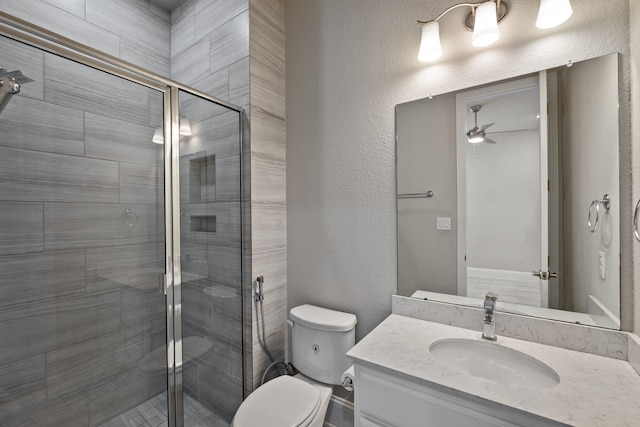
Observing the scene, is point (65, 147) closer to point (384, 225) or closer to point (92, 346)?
point (92, 346)

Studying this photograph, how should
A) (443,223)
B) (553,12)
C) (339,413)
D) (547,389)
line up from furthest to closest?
1. (339,413)
2. (443,223)
3. (553,12)
4. (547,389)

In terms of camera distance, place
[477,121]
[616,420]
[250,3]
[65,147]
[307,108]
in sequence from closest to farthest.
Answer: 1. [616,420]
2. [65,147]
3. [477,121]
4. [250,3]
5. [307,108]

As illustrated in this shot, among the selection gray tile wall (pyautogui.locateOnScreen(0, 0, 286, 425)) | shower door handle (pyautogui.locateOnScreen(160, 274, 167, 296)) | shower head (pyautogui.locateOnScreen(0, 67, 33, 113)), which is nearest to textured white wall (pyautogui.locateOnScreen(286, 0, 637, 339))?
gray tile wall (pyautogui.locateOnScreen(0, 0, 286, 425))

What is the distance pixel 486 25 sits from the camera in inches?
46.3

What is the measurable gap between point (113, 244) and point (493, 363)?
168cm

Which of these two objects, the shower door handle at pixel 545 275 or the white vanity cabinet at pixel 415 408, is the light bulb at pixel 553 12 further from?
the white vanity cabinet at pixel 415 408

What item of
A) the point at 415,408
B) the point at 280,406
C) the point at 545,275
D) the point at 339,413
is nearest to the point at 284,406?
the point at 280,406

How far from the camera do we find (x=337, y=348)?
58.6 inches

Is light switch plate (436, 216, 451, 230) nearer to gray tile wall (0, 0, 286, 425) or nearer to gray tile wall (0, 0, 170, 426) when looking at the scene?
gray tile wall (0, 0, 286, 425)

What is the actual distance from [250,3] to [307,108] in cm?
66

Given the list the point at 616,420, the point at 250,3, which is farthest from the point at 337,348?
the point at 250,3

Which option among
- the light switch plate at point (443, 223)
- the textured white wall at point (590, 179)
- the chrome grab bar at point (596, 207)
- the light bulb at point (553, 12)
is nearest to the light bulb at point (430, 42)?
the light bulb at point (553, 12)

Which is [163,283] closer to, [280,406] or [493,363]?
[280,406]

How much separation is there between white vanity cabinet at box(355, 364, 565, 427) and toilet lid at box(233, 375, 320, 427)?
0.31m
